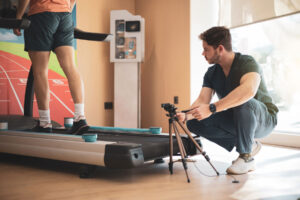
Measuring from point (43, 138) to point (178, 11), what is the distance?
3088mm

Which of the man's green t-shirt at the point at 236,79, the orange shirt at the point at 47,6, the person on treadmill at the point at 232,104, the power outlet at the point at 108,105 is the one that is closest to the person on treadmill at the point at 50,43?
the orange shirt at the point at 47,6

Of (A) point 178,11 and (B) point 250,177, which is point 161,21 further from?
(B) point 250,177

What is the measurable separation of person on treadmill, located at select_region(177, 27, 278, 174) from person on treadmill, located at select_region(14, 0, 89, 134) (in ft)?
2.98

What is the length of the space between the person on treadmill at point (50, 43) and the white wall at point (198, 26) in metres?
2.32

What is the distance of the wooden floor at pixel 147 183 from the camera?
1825mm

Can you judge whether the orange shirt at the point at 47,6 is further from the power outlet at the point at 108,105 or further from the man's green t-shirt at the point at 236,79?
the power outlet at the point at 108,105

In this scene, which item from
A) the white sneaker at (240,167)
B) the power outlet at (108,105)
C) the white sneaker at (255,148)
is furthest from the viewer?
the power outlet at (108,105)

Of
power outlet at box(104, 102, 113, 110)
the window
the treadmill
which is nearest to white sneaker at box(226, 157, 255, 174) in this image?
the treadmill

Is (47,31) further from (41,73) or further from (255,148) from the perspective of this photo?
(255,148)

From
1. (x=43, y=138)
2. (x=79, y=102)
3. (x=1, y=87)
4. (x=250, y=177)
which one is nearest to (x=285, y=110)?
(x=250, y=177)

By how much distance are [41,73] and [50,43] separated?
244mm

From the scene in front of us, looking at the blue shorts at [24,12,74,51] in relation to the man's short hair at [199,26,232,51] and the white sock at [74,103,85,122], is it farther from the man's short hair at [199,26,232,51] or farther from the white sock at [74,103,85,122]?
the man's short hair at [199,26,232,51]

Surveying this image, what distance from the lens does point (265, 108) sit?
245 centimetres

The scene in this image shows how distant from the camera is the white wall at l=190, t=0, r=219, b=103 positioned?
188 inches
